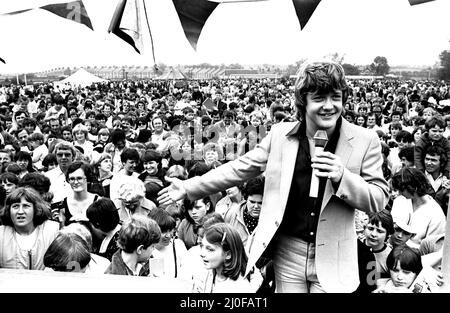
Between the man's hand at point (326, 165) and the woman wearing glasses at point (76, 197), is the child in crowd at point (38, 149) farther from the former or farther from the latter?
the man's hand at point (326, 165)

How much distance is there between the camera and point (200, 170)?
602cm

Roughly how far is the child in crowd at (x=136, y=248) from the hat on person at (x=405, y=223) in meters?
1.91

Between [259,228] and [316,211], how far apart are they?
282mm

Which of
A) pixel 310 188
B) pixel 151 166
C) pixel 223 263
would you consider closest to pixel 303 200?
pixel 310 188

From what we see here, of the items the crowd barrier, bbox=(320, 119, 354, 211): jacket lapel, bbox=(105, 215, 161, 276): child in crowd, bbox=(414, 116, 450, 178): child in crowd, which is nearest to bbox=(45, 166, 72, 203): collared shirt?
bbox=(105, 215, 161, 276): child in crowd

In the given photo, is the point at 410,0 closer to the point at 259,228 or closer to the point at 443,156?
the point at 259,228

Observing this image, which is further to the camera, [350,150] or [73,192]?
[73,192]

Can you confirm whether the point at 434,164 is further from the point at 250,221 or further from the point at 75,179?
the point at 75,179

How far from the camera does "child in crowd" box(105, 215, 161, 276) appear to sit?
3.87m

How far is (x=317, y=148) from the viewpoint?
2.43 metres

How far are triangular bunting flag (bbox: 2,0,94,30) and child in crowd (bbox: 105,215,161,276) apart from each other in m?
1.82

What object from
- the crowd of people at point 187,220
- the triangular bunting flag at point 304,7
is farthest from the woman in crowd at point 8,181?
the triangular bunting flag at point 304,7

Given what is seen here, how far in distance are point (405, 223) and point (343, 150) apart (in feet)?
8.31
